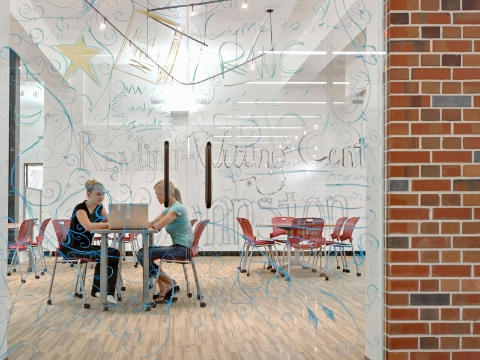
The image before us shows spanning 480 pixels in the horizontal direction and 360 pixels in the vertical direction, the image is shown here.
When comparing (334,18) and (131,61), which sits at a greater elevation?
(334,18)

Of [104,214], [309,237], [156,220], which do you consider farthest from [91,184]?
[309,237]

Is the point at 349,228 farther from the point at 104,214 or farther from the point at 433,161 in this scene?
the point at 104,214

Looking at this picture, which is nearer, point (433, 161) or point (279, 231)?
point (433, 161)

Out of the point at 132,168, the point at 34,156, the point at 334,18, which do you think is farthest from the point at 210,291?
the point at 334,18

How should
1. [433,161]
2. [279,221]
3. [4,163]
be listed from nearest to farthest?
1. [433,161]
2. [4,163]
3. [279,221]

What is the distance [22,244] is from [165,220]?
0.86 m

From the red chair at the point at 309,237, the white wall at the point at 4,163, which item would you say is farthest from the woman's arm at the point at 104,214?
the red chair at the point at 309,237

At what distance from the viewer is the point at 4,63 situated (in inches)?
113

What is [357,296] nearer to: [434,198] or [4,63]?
[434,198]

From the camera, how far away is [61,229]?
118 inches

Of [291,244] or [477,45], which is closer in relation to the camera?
[477,45]

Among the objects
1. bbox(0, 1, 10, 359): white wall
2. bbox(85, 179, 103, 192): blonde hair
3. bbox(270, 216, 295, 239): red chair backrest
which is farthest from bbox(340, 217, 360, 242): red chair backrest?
bbox(0, 1, 10, 359): white wall

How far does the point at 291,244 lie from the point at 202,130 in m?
0.91

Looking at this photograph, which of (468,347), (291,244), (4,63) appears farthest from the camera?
(291,244)
